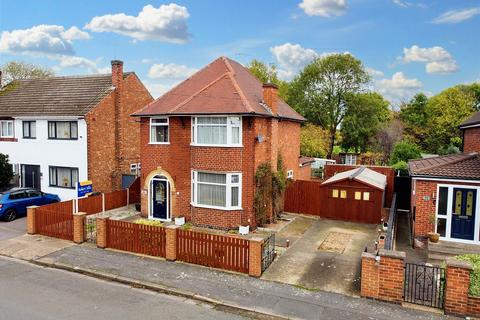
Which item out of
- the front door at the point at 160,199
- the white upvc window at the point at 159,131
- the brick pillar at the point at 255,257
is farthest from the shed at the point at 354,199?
the brick pillar at the point at 255,257

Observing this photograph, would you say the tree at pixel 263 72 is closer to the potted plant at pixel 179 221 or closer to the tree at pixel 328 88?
the tree at pixel 328 88

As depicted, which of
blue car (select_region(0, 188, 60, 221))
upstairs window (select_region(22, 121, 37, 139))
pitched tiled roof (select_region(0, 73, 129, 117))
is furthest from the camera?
upstairs window (select_region(22, 121, 37, 139))

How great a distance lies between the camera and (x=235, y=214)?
16375 millimetres

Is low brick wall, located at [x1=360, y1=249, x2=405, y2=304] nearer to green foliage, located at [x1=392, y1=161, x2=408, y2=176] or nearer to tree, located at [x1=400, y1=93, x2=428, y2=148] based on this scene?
green foliage, located at [x1=392, y1=161, x2=408, y2=176]

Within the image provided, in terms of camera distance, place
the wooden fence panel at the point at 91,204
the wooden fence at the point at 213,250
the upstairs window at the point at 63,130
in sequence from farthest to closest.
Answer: the upstairs window at the point at 63,130
the wooden fence panel at the point at 91,204
the wooden fence at the point at 213,250

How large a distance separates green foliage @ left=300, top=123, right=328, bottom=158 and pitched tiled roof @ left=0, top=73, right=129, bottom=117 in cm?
2164

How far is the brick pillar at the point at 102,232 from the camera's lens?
44.9 ft

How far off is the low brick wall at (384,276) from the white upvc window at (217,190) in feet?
24.2

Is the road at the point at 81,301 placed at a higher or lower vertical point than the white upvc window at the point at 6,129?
lower

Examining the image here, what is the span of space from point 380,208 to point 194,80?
36.8 ft

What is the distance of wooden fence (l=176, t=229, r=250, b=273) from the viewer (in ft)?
38.1

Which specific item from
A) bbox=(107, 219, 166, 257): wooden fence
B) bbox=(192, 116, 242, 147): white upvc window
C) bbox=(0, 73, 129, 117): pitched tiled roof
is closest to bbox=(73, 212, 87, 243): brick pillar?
bbox=(107, 219, 166, 257): wooden fence

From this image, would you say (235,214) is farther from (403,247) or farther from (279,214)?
(403,247)

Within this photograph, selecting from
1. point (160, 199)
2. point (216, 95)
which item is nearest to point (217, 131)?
point (216, 95)
